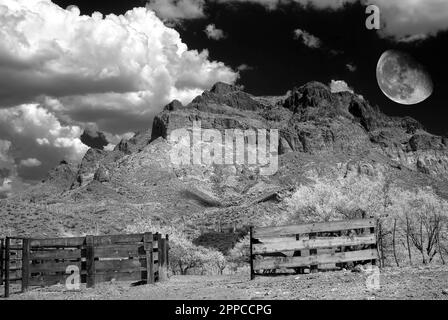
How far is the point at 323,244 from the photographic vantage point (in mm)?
13703

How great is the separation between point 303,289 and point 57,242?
6.88 m

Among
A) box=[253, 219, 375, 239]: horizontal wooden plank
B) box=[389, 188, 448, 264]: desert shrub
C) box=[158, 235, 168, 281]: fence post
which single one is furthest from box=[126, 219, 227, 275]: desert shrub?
box=[253, 219, 375, 239]: horizontal wooden plank

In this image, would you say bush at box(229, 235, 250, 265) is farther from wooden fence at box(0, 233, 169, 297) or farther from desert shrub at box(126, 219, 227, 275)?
wooden fence at box(0, 233, 169, 297)

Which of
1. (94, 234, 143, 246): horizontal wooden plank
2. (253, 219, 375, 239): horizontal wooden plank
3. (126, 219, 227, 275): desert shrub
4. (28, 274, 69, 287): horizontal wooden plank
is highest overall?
(253, 219, 375, 239): horizontal wooden plank

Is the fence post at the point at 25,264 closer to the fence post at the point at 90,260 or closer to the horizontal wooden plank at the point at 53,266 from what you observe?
the horizontal wooden plank at the point at 53,266

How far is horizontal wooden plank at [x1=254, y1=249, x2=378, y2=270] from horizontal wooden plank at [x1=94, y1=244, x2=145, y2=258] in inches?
123

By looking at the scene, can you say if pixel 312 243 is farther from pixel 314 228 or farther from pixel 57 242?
pixel 57 242

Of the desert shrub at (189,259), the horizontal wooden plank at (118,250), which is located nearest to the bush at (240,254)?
the desert shrub at (189,259)

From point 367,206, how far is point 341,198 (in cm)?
140

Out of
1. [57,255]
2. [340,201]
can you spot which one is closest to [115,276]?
[57,255]

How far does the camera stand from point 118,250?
46.7 feet

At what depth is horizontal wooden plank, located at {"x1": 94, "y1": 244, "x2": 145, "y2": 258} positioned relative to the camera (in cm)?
1414

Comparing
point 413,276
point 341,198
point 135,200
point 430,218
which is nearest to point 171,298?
point 413,276
